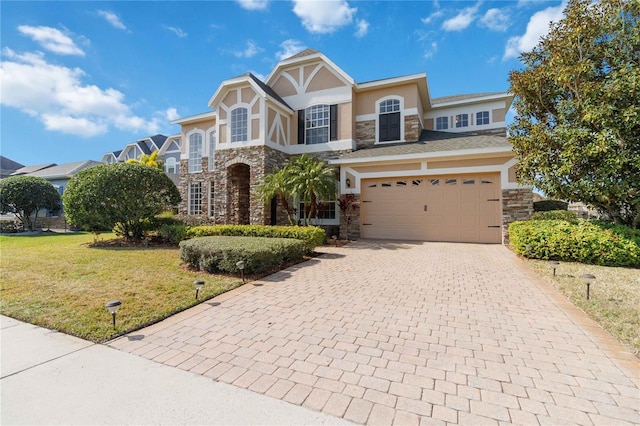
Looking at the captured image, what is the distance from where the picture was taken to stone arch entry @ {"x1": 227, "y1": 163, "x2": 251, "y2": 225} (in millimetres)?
14104

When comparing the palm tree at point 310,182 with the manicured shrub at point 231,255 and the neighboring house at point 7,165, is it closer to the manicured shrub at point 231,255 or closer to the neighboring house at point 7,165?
the manicured shrub at point 231,255

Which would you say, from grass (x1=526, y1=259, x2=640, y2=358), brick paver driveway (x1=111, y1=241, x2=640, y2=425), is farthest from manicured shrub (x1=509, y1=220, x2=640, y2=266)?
brick paver driveway (x1=111, y1=241, x2=640, y2=425)

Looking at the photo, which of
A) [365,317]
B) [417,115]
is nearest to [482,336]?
[365,317]

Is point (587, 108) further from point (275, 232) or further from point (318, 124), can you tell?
point (318, 124)

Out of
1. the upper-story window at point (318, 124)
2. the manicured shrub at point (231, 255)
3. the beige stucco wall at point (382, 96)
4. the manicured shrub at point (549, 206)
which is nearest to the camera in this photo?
the manicured shrub at point (231, 255)

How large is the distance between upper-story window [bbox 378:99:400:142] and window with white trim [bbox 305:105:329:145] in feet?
8.86

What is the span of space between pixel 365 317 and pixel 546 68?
369 inches

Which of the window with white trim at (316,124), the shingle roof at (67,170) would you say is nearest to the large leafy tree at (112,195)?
the window with white trim at (316,124)

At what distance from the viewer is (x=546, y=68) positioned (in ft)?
27.1

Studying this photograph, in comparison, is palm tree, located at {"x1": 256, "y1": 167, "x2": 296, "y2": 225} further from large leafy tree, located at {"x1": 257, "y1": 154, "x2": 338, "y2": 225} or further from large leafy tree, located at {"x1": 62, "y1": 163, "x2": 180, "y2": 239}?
large leafy tree, located at {"x1": 62, "y1": 163, "x2": 180, "y2": 239}

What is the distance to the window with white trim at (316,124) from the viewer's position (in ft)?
46.3

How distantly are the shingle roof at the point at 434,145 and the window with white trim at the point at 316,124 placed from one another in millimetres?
1922

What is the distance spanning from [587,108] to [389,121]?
7638mm

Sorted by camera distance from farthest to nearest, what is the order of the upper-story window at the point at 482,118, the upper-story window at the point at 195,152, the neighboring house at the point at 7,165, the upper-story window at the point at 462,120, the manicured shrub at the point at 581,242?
1. the neighboring house at the point at 7,165
2. the upper-story window at the point at 195,152
3. the upper-story window at the point at 462,120
4. the upper-story window at the point at 482,118
5. the manicured shrub at the point at 581,242
